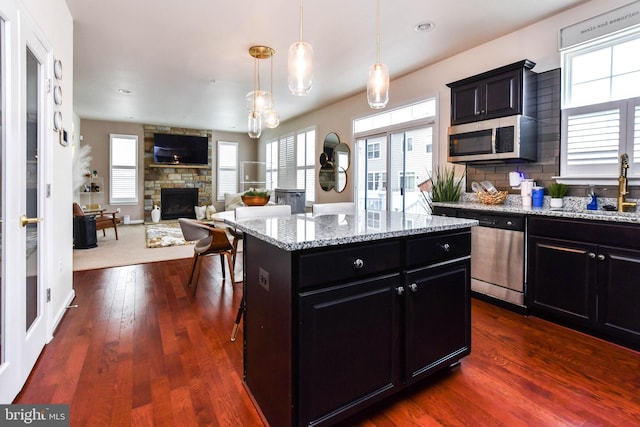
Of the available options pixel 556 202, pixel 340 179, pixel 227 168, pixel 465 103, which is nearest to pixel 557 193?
pixel 556 202

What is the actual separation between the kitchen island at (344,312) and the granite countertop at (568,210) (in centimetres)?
118

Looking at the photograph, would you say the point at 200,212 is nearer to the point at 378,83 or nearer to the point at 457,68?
the point at 457,68

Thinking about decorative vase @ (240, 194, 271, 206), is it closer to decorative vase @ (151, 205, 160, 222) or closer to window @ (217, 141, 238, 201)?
decorative vase @ (151, 205, 160, 222)

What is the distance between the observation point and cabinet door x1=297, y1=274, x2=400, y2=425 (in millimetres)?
1390

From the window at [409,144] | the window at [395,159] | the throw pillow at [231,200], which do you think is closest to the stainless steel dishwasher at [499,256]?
the window at [395,159]

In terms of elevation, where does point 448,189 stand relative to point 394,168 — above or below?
below

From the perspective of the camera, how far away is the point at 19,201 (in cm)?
181

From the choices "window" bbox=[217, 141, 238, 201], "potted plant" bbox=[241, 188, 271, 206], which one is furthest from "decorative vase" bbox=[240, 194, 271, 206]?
"window" bbox=[217, 141, 238, 201]

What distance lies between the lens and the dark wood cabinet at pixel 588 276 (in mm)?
2260

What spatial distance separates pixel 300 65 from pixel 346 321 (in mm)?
1656

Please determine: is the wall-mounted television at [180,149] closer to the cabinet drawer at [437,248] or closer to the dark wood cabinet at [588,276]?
the dark wood cabinet at [588,276]

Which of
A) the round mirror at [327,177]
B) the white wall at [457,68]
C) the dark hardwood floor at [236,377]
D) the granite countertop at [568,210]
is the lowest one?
the dark hardwood floor at [236,377]

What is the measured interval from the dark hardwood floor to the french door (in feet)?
6.94

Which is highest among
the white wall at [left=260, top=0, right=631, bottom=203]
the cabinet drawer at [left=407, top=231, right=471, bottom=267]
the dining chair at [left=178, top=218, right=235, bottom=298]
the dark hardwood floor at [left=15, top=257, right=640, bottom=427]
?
the white wall at [left=260, top=0, right=631, bottom=203]
